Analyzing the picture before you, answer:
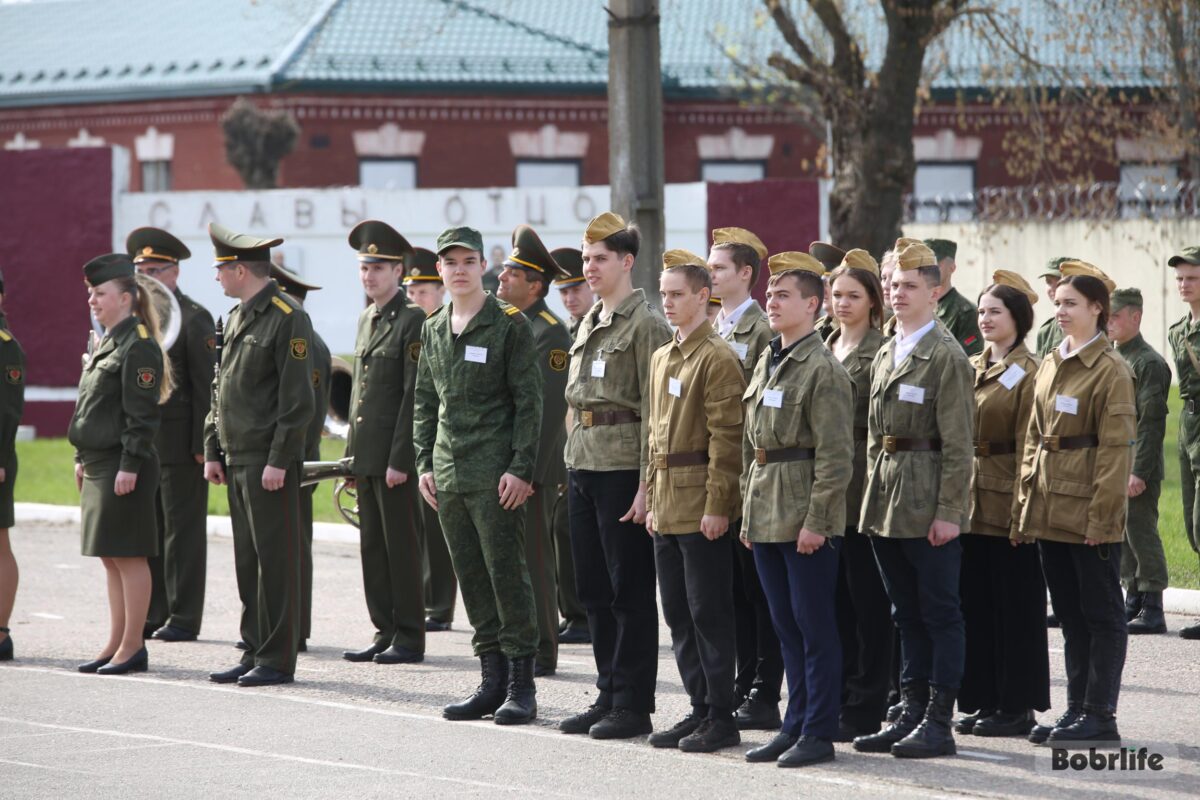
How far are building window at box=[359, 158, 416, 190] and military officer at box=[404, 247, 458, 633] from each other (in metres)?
19.6

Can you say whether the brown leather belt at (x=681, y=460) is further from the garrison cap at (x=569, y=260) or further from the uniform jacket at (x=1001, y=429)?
the garrison cap at (x=569, y=260)

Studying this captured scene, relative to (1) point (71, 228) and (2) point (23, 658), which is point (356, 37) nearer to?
(1) point (71, 228)

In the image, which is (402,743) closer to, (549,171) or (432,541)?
(432,541)

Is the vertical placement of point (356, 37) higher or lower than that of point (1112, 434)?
higher

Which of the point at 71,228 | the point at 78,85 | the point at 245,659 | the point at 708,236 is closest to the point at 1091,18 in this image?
the point at 708,236

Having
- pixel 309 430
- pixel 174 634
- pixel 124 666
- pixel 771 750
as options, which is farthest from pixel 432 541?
pixel 771 750

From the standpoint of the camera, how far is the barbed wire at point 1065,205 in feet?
76.5

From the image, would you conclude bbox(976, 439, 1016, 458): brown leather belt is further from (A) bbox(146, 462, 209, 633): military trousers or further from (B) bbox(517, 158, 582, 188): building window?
(B) bbox(517, 158, 582, 188): building window

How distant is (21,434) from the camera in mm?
23781

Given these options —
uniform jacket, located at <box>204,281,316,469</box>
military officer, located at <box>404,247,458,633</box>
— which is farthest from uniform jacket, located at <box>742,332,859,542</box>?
military officer, located at <box>404,247,458,633</box>

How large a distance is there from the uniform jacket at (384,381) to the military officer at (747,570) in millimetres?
2428

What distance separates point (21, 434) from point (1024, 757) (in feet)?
60.4

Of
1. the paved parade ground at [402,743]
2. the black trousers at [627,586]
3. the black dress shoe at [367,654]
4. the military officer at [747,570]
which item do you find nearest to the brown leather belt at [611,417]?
the black trousers at [627,586]

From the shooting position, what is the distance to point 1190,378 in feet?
36.2
